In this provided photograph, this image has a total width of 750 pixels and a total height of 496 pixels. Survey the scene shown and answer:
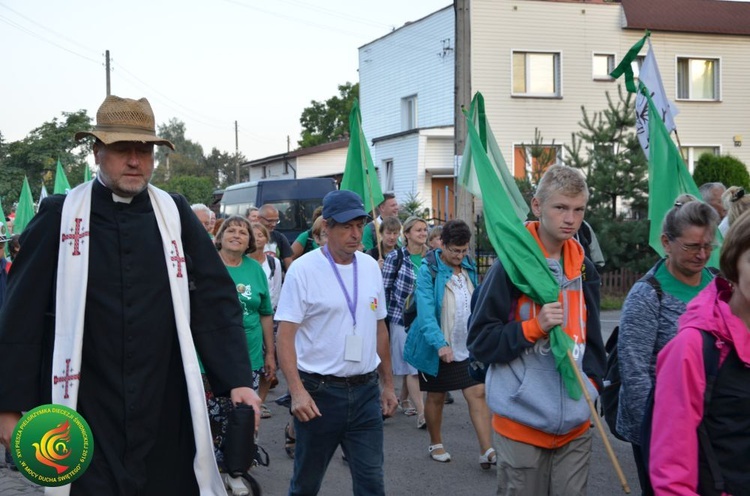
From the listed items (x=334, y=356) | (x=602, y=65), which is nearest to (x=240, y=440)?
(x=334, y=356)

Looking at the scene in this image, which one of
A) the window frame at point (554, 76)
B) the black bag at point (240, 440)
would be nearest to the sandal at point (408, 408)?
the black bag at point (240, 440)

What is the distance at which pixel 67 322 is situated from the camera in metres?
3.42

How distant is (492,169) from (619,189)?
1330cm

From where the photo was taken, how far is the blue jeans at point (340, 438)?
4.92 metres

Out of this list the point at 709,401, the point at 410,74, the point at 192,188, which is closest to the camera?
the point at 709,401

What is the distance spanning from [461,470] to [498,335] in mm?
3348

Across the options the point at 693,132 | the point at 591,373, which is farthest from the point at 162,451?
the point at 693,132

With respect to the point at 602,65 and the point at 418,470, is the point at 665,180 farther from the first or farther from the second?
the point at 602,65

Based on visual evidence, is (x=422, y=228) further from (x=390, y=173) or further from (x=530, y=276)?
(x=390, y=173)

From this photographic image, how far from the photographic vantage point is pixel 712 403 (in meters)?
2.65

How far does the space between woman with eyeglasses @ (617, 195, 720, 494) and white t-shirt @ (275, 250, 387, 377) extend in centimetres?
150

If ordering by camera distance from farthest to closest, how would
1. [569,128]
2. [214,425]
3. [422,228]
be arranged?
[569,128], [422,228], [214,425]

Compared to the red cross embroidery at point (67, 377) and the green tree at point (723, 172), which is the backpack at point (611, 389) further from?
the green tree at point (723, 172)

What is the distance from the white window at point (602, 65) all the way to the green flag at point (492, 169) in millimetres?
23184
